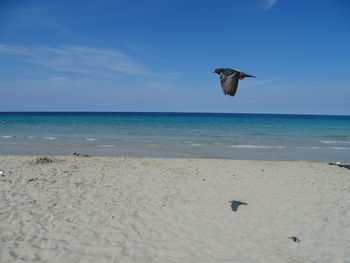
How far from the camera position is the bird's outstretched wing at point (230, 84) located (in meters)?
4.08

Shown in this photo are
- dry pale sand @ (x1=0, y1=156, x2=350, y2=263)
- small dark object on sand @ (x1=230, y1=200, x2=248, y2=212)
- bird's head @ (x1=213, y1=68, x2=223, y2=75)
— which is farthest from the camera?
small dark object on sand @ (x1=230, y1=200, x2=248, y2=212)

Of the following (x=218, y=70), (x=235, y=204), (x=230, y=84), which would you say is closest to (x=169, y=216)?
(x=235, y=204)

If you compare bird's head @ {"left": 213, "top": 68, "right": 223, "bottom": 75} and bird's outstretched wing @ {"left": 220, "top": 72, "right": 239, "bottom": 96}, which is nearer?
bird's outstretched wing @ {"left": 220, "top": 72, "right": 239, "bottom": 96}

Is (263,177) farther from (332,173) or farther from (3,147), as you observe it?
(3,147)

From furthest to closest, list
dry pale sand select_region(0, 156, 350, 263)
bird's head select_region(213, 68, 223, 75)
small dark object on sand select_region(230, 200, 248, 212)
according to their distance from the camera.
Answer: small dark object on sand select_region(230, 200, 248, 212) → bird's head select_region(213, 68, 223, 75) → dry pale sand select_region(0, 156, 350, 263)

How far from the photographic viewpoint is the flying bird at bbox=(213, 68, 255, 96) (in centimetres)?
409

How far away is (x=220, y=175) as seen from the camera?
8586 millimetres

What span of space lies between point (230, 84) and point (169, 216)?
2705 mm

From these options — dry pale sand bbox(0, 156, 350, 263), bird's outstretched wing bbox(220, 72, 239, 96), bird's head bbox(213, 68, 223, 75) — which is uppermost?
bird's head bbox(213, 68, 223, 75)

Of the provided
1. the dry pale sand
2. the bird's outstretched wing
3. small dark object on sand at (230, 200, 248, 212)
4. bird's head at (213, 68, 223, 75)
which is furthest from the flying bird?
small dark object on sand at (230, 200, 248, 212)

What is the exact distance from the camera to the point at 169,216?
207 inches

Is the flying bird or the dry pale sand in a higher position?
the flying bird

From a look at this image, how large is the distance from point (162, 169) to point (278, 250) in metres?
5.56

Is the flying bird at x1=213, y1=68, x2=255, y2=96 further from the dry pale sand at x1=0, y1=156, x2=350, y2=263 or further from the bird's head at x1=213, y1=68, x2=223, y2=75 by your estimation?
the dry pale sand at x1=0, y1=156, x2=350, y2=263
